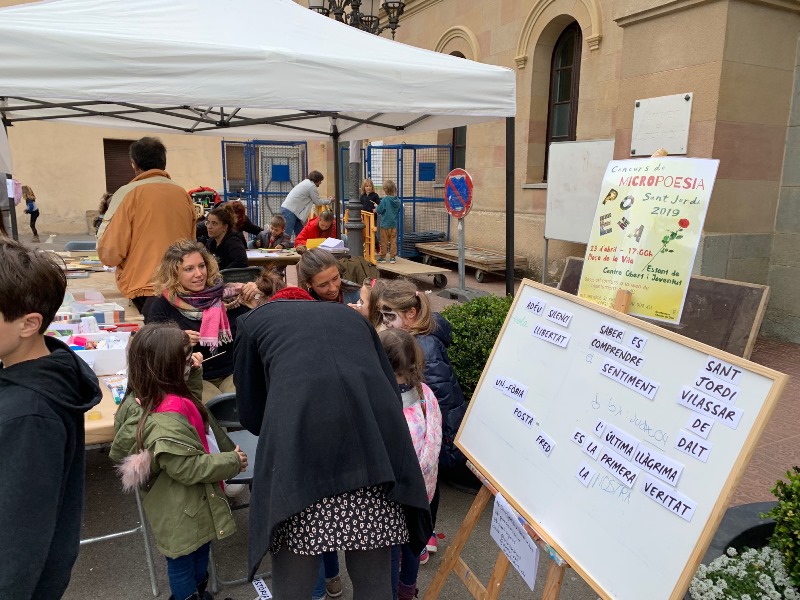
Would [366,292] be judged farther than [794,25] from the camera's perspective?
No

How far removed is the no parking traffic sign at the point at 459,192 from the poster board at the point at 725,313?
5.55 meters

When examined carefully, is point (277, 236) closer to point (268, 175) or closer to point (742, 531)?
point (268, 175)

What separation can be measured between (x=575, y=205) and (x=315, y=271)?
6127 mm

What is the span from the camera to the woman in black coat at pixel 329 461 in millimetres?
1696

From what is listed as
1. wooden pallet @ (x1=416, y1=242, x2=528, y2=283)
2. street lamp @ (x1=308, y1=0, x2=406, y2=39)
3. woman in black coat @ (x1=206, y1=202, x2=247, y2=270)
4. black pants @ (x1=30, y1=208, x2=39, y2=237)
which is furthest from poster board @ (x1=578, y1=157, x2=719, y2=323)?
black pants @ (x1=30, y1=208, x2=39, y2=237)

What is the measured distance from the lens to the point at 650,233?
2.30 metres

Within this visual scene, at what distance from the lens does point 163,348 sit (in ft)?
7.47

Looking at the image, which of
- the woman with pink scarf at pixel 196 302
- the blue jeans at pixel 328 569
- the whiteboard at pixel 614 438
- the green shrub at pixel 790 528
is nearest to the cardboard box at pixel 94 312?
the woman with pink scarf at pixel 196 302

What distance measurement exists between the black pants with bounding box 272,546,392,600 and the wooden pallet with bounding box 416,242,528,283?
8557mm

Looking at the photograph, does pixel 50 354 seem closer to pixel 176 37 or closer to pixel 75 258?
pixel 176 37

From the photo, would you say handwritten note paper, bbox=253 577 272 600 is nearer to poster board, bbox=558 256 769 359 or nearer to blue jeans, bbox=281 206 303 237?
poster board, bbox=558 256 769 359

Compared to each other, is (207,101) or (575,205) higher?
(207,101)

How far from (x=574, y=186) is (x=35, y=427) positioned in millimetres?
7950

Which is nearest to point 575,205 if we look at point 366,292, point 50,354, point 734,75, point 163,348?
point 734,75
